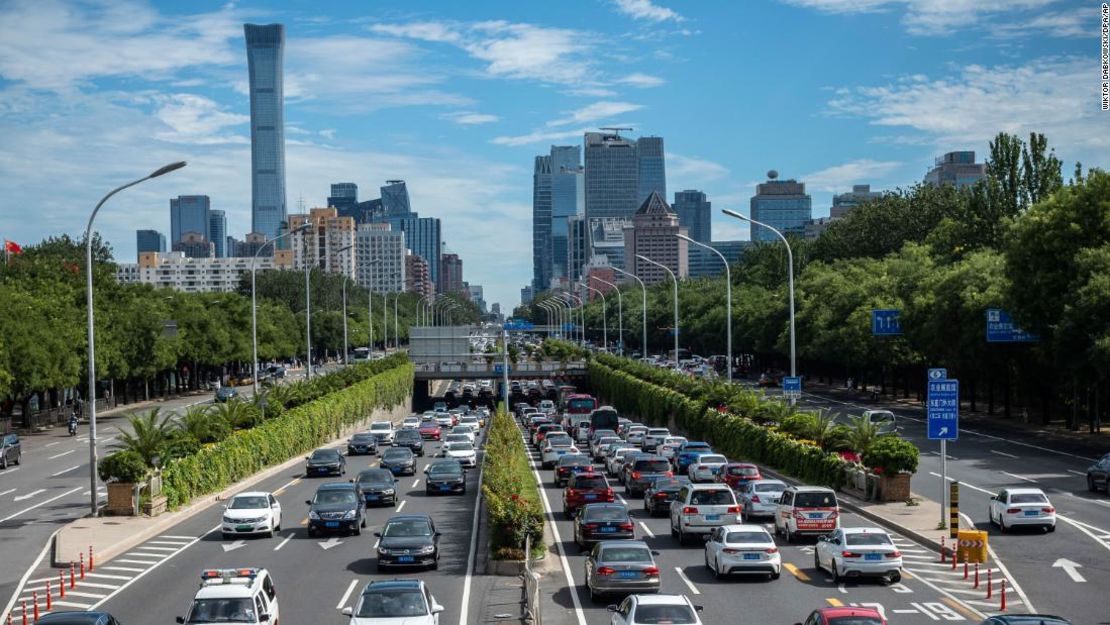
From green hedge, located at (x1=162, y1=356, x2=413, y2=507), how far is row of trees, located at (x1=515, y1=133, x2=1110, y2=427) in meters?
34.3

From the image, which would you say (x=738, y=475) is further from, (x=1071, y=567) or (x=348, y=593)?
(x=348, y=593)

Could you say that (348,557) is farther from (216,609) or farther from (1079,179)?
(1079,179)

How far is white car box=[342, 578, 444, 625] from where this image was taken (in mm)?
20391

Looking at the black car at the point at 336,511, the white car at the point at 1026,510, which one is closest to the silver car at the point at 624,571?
the black car at the point at 336,511

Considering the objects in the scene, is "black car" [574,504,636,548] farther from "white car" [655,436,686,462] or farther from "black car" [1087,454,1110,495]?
"white car" [655,436,686,462]

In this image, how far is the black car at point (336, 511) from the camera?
3519 centimetres

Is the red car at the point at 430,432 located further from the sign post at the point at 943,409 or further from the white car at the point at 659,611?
the white car at the point at 659,611

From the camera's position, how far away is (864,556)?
26.8 metres

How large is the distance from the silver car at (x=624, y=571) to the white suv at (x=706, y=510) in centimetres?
793

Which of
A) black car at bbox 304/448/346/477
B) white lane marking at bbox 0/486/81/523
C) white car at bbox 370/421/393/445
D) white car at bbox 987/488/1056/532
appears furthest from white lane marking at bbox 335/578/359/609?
white car at bbox 370/421/393/445

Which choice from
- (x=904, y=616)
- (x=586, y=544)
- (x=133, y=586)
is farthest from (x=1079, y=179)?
(x=133, y=586)

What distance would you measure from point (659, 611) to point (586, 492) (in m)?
18.6

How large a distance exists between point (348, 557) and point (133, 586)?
5.43 metres

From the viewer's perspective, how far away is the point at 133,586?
92.3 ft
